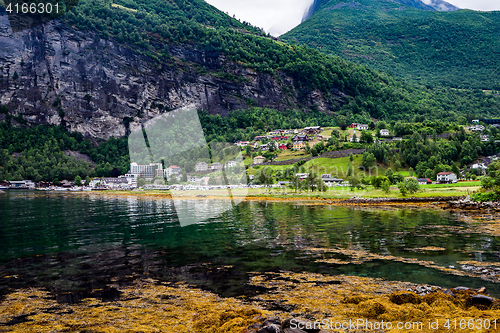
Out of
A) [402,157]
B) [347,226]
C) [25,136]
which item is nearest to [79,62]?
[25,136]

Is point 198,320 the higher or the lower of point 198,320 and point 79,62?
the lower

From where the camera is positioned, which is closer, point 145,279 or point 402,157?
point 145,279

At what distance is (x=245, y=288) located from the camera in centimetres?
1461

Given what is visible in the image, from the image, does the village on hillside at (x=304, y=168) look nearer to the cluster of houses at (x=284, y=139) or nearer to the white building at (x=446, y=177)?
the white building at (x=446, y=177)

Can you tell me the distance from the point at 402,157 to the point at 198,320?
105 meters

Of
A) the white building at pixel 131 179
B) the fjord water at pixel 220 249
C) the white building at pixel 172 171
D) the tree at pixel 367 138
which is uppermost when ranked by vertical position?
the tree at pixel 367 138

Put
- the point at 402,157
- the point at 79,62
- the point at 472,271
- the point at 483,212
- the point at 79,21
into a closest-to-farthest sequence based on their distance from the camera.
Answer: the point at 472,271
the point at 483,212
the point at 402,157
the point at 79,62
the point at 79,21

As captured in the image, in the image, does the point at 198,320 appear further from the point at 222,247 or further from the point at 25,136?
the point at 25,136

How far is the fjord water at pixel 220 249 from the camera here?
1642 centimetres

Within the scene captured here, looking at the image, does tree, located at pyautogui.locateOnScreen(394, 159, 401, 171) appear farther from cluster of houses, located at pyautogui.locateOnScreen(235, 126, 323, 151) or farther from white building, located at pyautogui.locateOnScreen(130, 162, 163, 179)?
white building, located at pyautogui.locateOnScreen(130, 162, 163, 179)

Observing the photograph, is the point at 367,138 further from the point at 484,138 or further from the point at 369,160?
the point at 484,138

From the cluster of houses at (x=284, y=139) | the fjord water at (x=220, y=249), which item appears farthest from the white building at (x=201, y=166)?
the fjord water at (x=220, y=249)

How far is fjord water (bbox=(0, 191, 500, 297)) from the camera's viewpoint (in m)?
16.4

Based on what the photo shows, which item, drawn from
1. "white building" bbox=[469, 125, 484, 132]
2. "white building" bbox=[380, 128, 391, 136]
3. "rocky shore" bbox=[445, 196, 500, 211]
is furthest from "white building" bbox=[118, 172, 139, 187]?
"white building" bbox=[469, 125, 484, 132]
